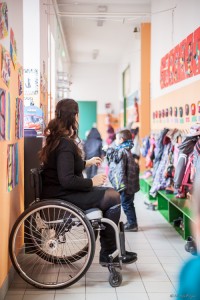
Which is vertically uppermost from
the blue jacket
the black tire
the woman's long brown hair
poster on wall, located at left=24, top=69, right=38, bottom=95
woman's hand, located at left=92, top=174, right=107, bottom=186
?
poster on wall, located at left=24, top=69, right=38, bottom=95

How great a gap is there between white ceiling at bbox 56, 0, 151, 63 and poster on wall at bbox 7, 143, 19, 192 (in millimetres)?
3413

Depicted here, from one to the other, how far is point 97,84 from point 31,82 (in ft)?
35.4

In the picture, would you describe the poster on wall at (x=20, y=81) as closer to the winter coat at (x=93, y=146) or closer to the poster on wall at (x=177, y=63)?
the poster on wall at (x=177, y=63)

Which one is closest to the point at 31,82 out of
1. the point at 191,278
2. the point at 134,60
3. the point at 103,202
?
the point at 103,202

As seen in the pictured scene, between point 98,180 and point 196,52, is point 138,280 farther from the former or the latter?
point 196,52

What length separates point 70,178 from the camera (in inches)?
124

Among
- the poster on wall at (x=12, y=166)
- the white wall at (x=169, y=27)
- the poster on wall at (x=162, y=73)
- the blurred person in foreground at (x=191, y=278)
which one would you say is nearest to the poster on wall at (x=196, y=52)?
the white wall at (x=169, y=27)

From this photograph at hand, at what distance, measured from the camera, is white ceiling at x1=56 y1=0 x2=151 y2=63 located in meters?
7.33

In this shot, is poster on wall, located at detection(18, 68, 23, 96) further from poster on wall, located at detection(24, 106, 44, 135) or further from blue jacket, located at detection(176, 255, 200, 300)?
blue jacket, located at detection(176, 255, 200, 300)

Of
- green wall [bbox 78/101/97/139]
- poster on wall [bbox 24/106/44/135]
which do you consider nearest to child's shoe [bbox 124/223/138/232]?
poster on wall [bbox 24/106/44/135]

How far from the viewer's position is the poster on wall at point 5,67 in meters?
2.80

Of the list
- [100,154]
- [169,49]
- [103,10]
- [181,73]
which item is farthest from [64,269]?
[103,10]

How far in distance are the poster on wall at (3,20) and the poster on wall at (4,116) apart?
39 cm

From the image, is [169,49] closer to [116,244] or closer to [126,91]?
[116,244]
